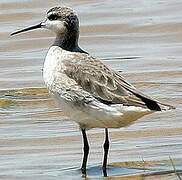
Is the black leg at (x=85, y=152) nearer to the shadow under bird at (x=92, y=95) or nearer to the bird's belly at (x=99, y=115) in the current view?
the shadow under bird at (x=92, y=95)

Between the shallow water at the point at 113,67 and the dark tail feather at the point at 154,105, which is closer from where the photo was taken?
the dark tail feather at the point at 154,105

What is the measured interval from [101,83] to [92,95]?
5.6 inches

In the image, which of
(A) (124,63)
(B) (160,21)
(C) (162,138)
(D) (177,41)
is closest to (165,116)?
(C) (162,138)

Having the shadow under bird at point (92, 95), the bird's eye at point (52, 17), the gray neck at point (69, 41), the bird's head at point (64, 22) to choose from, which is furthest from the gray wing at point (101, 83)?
the bird's eye at point (52, 17)

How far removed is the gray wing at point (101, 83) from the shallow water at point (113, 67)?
2.09ft

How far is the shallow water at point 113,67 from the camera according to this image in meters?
9.33

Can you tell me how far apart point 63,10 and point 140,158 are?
1.67m

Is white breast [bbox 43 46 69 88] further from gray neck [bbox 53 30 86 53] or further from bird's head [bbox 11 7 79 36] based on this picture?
bird's head [bbox 11 7 79 36]

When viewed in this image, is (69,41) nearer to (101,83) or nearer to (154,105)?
(101,83)

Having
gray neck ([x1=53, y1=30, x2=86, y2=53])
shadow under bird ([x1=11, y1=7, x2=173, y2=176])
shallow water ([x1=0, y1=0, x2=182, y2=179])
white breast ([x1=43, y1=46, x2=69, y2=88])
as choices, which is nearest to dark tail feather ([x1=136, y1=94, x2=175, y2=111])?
shadow under bird ([x1=11, y1=7, x2=173, y2=176])

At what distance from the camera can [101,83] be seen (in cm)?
916

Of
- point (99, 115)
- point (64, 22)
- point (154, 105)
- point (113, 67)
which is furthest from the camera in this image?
point (113, 67)

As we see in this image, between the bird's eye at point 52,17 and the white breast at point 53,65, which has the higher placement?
the bird's eye at point 52,17

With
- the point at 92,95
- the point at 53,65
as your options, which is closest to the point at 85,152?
the point at 92,95
